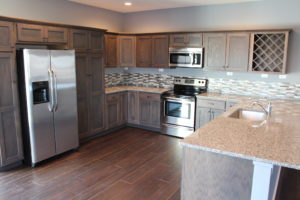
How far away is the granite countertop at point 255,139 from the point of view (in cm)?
193

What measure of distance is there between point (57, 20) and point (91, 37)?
0.73 m

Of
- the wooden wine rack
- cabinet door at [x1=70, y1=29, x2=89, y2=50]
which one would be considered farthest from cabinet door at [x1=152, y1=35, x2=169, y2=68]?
the wooden wine rack

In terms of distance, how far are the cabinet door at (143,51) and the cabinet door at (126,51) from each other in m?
0.10

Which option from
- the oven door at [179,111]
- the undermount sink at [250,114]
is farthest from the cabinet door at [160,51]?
the undermount sink at [250,114]

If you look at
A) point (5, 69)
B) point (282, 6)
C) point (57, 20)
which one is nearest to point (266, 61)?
point (282, 6)

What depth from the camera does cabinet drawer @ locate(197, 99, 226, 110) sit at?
4738 millimetres

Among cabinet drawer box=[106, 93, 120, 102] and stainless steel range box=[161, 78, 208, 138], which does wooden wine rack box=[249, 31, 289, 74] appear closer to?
stainless steel range box=[161, 78, 208, 138]

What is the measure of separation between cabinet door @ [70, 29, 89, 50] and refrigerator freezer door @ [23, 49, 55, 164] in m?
0.72

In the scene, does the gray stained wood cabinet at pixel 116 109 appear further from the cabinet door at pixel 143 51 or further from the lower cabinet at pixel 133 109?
the cabinet door at pixel 143 51

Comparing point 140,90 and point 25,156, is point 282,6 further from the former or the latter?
point 25,156

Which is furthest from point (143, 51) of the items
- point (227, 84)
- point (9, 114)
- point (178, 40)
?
point (9, 114)

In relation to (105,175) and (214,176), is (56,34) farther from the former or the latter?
(214,176)

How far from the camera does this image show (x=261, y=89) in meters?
4.86

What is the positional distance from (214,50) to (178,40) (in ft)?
2.71
